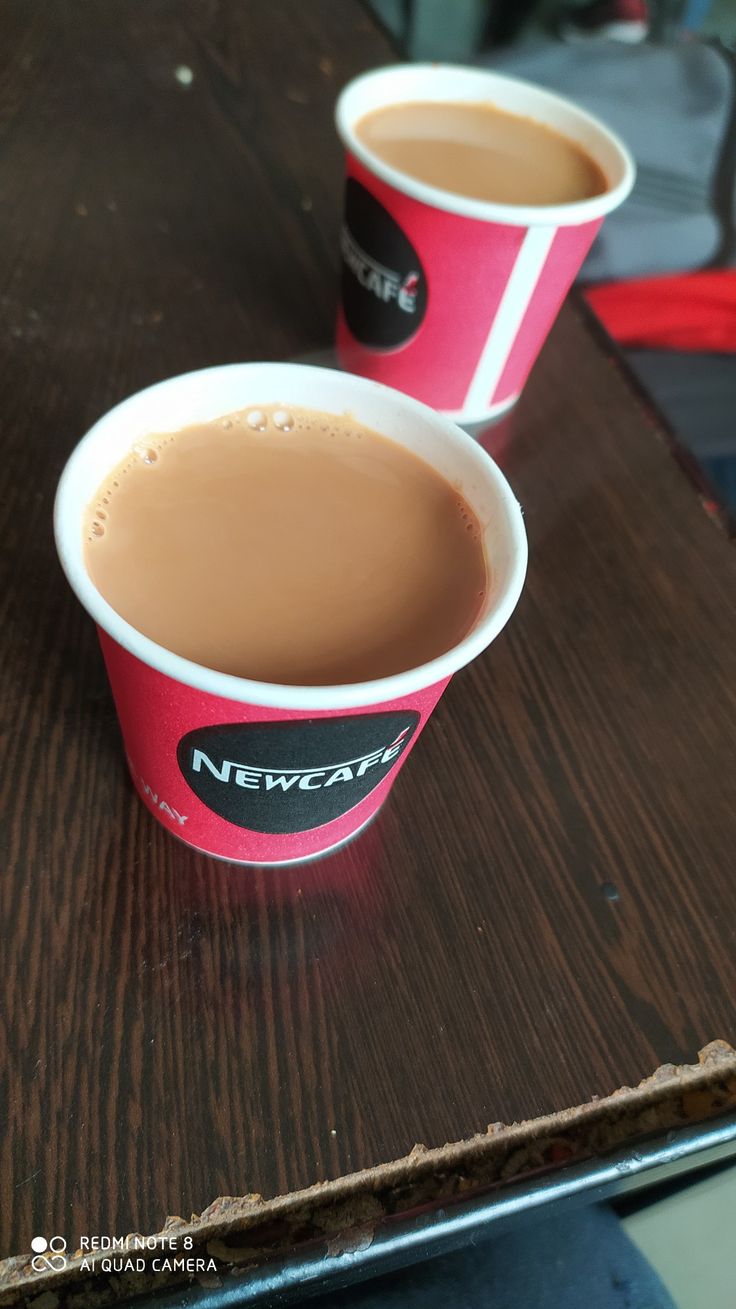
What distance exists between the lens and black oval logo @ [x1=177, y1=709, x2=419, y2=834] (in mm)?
402

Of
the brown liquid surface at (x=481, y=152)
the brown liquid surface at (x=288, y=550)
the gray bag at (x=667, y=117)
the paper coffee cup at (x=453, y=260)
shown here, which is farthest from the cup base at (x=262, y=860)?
the gray bag at (x=667, y=117)

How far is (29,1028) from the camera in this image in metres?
0.44

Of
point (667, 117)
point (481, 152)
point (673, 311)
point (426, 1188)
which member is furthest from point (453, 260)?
point (667, 117)

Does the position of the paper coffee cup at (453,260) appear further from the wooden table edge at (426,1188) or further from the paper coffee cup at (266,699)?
the wooden table edge at (426,1188)

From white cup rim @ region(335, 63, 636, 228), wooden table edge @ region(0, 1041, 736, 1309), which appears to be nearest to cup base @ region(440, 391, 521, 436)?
white cup rim @ region(335, 63, 636, 228)

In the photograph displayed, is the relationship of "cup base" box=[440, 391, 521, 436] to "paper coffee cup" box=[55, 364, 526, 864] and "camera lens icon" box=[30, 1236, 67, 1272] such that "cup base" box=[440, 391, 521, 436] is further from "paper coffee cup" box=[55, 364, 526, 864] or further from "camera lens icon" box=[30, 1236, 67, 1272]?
"camera lens icon" box=[30, 1236, 67, 1272]

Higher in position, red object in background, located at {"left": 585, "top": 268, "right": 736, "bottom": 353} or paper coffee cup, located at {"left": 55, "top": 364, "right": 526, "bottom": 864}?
paper coffee cup, located at {"left": 55, "top": 364, "right": 526, "bottom": 864}

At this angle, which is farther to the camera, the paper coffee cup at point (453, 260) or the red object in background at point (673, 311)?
the red object in background at point (673, 311)

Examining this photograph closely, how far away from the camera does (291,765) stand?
0.42 m

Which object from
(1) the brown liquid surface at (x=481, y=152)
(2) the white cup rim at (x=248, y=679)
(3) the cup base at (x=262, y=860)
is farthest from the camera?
(1) the brown liquid surface at (x=481, y=152)

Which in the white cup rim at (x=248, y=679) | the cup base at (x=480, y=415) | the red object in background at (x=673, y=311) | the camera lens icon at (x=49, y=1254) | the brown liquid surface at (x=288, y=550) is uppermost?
the white cup rim at (x=248, y=679)

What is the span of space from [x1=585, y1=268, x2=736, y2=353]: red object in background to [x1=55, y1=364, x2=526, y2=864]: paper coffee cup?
0.98 meters

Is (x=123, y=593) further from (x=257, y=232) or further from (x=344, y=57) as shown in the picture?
(x=344, y=57)

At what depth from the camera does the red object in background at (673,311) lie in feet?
4.55
